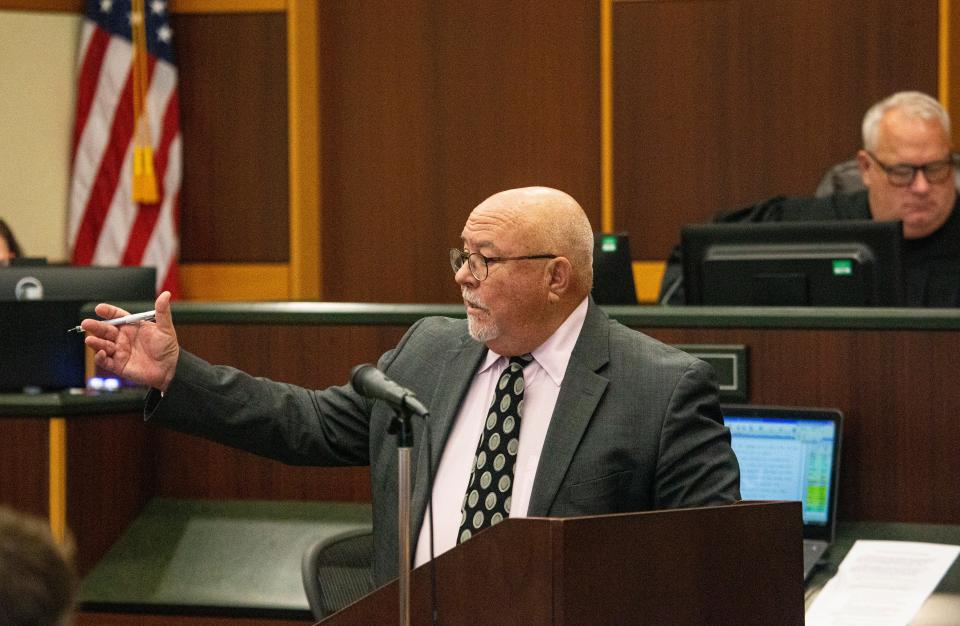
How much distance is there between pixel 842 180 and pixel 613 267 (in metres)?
1.45

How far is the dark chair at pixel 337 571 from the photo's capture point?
107 inches

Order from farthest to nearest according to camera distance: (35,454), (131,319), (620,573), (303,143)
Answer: (303,143) < (35,454) < (131,319) < (620,573)

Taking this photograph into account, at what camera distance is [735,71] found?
561 cm

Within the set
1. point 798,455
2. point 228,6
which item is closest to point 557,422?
point 798,455

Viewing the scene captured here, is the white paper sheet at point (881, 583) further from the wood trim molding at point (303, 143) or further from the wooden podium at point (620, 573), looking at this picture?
the wood trim molding at point (303, 143)

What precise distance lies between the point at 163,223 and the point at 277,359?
8.38 ft

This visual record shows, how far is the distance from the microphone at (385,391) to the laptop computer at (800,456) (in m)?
1.30

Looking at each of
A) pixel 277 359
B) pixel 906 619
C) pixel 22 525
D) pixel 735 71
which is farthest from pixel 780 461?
pixel 735 71

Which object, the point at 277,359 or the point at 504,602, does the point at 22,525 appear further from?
the point at 277,359

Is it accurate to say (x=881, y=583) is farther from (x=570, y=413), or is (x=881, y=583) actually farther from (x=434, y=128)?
(x=434, y=128)

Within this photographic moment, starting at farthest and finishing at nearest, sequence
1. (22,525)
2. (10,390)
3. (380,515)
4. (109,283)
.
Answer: (109,283) → (10,390) → (380,515) → (22,525)

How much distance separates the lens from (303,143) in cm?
590

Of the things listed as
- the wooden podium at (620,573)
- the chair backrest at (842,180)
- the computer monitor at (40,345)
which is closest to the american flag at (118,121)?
the computer monitor at (40,345)

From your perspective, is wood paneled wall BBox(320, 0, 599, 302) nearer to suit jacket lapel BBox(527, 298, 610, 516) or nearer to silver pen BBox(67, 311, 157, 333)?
suit jacket lapel BBox(527, 298, 610, 516)
